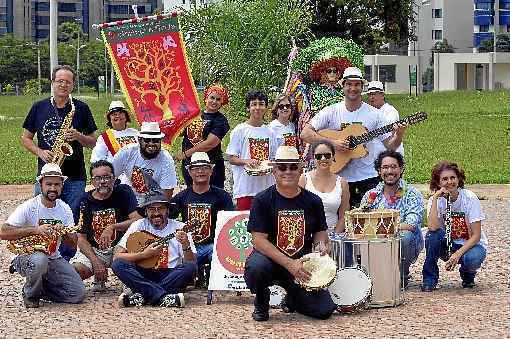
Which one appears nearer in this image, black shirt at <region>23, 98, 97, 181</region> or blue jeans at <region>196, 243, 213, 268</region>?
blue jeans at <region>196, 243, 213, 268</region>

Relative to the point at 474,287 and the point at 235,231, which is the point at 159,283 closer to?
the point at 235,231

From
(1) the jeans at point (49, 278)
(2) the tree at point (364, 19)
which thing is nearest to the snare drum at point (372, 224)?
(1) the jeans at point (49, 278)

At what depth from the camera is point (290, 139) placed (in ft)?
38.4

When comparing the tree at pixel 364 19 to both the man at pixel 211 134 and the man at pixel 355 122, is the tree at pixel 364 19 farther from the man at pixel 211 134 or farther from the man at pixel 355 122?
the man at pixel 355 122

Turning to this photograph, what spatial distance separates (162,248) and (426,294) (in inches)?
93.0

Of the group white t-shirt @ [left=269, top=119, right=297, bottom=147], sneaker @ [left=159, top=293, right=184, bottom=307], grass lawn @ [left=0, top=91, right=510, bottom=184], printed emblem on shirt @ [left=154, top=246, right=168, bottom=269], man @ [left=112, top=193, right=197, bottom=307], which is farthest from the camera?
grass lawn @ [left=0, top=91, right=510, bottom=184]

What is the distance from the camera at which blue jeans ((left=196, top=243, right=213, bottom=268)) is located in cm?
1027

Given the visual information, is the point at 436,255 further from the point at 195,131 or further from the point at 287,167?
the point at 195,131

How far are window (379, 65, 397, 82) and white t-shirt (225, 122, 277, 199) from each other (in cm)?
8438

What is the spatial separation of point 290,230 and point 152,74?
10.8 ft

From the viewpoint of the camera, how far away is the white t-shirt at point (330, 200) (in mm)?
9945

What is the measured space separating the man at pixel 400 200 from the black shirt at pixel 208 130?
2.19 m

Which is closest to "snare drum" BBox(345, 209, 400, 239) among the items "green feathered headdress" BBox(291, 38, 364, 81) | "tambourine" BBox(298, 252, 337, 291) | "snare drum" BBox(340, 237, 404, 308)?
"snare drum" BBox(340, 237, 404, 308)

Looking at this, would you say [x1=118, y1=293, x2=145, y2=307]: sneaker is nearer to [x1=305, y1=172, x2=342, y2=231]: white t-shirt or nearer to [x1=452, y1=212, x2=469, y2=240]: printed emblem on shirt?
[x1=305, y1=172, x2=342, y2=231]: white t-shirt
